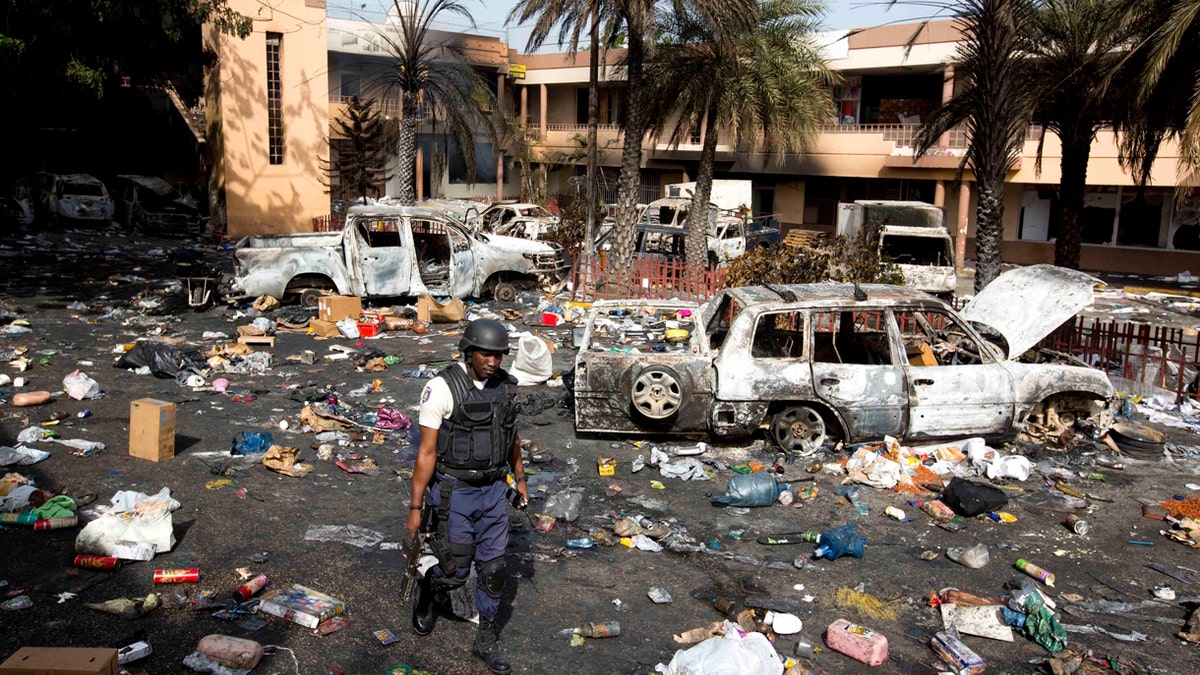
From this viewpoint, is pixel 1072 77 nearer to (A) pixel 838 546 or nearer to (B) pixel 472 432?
(A) pixel 838 546

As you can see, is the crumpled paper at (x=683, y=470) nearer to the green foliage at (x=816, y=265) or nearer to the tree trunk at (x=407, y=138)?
the green foliage at (x=816, y=265)

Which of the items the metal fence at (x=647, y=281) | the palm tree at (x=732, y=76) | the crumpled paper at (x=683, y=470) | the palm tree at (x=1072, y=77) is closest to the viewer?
the crumpled paper at (x=683, y=470)

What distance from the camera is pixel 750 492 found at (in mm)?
6938

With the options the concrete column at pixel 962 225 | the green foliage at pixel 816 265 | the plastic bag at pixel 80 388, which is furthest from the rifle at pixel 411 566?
the concrete column at pixel 962 225

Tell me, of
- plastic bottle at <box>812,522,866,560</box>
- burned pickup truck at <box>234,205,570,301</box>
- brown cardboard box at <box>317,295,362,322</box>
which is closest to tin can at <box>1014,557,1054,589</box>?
plastic bottle at <box>812,522,866,560</box>

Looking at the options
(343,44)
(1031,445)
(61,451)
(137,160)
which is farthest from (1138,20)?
(343,44)

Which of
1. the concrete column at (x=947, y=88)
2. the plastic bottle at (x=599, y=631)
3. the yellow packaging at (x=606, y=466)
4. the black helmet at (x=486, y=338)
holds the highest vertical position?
the concrete column at (x=947, y=88)

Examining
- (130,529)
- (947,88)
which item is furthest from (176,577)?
(947,88)

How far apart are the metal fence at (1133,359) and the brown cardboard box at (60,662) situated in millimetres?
9695

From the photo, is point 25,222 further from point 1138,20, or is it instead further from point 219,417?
point 1138,20

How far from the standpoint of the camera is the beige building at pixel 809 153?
24.5 m

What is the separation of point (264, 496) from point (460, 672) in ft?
9.26

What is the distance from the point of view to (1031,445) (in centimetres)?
830

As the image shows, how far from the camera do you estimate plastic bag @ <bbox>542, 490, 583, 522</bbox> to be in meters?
6.55
